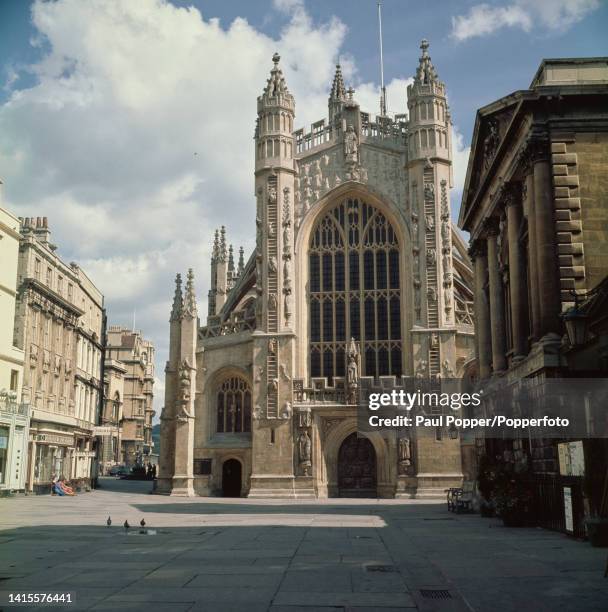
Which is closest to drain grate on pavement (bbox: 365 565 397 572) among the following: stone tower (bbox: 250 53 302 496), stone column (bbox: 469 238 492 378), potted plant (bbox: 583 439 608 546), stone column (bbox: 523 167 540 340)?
potted plant (bbox: 583 439 608 546)

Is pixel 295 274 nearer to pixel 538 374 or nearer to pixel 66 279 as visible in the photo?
pixel 66 279

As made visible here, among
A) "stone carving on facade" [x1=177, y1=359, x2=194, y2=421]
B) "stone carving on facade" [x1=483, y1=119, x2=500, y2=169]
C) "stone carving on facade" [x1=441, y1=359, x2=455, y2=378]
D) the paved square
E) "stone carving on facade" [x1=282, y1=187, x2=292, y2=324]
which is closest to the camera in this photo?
the paved square

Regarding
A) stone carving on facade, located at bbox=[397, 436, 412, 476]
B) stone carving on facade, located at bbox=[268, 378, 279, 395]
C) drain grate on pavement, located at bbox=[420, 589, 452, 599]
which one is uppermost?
stone carving on facade, located at bbox=[268, 378, 279, 395]

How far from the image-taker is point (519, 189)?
2417cm

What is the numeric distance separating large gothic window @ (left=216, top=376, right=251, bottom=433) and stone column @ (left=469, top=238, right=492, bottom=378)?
17.3m

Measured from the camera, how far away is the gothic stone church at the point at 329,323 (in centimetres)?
4072

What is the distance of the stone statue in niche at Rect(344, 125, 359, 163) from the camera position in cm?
4394

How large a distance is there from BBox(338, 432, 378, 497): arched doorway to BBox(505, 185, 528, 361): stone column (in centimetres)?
1891

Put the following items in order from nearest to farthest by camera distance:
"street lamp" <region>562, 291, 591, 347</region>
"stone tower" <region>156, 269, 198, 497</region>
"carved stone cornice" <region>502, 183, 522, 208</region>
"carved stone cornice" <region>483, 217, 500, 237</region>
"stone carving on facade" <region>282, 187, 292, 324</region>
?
"street lamp" <region>562, 291, 591, 347</region>, "carved stone cornice" <region>502, 183, 522, 208</region>, "carved stone cornice" <region>483, 217, 500, 237</region>, "stone carving on facade" <region>282, 187, 292, 324</region>, "stone tower" <region>156, 269, 198, 497</region>

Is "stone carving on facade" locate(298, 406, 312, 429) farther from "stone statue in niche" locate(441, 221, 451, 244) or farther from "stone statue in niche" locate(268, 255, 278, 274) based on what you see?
"stone statue in niche" locate(441, 221, 451, 244)

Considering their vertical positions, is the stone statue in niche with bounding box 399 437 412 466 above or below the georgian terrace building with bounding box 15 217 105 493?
below

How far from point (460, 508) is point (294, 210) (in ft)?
71.1

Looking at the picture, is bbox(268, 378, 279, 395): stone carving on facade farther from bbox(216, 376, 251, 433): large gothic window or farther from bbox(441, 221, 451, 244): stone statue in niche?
bbox(441, 221, 451, 244): stone statue in niche

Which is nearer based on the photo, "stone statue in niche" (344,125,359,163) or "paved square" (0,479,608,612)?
"paved square" (0,479,608,612)
